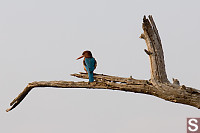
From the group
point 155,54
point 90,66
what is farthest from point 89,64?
point 155,54

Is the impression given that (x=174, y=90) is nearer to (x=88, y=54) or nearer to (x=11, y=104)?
(x=88, y=54)

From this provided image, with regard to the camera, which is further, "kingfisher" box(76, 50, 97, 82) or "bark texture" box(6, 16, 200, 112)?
"kingfisher" box(76, 50, 97, 82)

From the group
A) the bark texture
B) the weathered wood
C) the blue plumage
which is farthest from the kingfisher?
the weathered wood

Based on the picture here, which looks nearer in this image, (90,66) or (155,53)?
(155,53)

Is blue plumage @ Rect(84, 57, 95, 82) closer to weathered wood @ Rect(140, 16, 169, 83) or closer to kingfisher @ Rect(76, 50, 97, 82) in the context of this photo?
kingfisher @ Rect(76, 50, 97, 82)

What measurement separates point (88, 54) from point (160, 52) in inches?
67.1

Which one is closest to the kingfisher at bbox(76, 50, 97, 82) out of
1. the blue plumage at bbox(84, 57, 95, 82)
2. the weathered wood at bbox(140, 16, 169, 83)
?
the blue plumage at bbox(84, 57, 95, 82)

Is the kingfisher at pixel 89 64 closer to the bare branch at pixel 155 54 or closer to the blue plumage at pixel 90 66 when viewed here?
the blue plumage at pixel 90 66

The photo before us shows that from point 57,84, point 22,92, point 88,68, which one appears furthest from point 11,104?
point 88,68

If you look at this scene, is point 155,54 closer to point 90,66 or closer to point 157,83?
point 157,83

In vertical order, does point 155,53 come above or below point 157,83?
above

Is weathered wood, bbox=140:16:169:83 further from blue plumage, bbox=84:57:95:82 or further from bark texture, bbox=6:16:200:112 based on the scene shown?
blue plumage, bbox=84:57:95:82

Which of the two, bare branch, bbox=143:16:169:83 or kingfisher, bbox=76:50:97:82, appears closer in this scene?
bare branch, bbox=143:16:169:83

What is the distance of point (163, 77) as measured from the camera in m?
6.24
